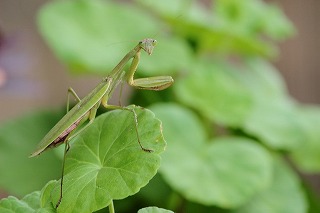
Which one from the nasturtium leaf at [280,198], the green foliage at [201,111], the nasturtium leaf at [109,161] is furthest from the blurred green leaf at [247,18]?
the nasturtium leaf at [109,161]

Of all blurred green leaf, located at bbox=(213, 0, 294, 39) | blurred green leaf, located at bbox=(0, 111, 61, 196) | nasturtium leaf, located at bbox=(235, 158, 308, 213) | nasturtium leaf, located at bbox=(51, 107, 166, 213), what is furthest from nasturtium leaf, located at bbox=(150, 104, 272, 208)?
nasturtium leaf, located at bbox=(51, 107, 166, 213)

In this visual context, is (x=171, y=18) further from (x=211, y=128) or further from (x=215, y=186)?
(x=215, y=186)

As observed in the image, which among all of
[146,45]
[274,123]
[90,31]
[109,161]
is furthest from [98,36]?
[109,161]

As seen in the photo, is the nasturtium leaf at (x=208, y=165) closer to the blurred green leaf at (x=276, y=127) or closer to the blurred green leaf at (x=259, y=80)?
the blurred green leaf at (x=276, y=127)

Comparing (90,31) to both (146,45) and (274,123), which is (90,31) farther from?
(146,45)

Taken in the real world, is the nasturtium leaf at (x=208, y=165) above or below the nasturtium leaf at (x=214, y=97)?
below

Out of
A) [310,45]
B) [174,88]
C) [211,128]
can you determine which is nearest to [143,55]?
[174,88]
